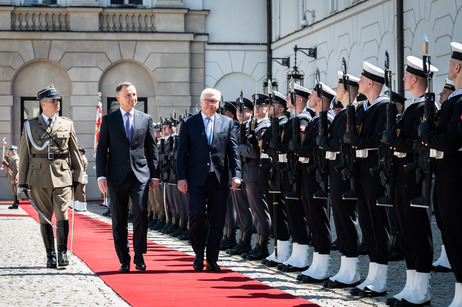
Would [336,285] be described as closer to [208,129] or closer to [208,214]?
[208,214]

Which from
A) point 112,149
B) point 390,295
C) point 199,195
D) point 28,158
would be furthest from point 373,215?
point 28,158

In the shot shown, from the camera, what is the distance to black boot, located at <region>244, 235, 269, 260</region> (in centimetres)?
1152

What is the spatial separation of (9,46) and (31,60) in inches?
32.3

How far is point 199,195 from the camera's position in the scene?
10.2m

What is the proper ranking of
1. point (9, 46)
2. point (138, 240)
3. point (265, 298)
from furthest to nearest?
point (9, 46) < point (138, 240) < point (265, 298)

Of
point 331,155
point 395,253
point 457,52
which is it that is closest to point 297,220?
point 331,155

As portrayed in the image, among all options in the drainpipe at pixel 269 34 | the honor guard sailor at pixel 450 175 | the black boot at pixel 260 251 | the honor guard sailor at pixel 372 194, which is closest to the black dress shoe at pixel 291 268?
the black boot at pixel 260 251

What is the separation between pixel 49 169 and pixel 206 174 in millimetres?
1820

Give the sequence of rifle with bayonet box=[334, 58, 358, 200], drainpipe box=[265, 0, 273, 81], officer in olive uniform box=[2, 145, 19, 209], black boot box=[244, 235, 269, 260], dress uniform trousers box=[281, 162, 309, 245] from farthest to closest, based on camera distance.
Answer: drainpipe box=[265, 0, 273, 81], officer in olive uniform box=[2, 145, 19, 209], black boot box=[244, 235, 269, 260], dress uniform trousers box=[281, 162, 309, 245], rifle with bayonet box=[334, 58, 358, 200]

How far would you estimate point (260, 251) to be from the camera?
37.9 ft

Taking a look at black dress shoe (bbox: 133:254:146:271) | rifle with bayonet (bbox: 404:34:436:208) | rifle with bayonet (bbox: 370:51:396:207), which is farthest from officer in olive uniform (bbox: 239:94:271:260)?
rifle with bayonet (bbox: 404:34:436:208)

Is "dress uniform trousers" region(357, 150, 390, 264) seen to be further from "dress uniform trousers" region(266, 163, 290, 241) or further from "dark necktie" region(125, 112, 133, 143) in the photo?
"dark necktie" region(125, 112, 133, 143)

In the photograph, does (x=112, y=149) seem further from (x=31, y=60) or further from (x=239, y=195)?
(x=31, y=60)

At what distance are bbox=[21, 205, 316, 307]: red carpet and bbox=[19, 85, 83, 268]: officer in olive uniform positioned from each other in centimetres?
59
